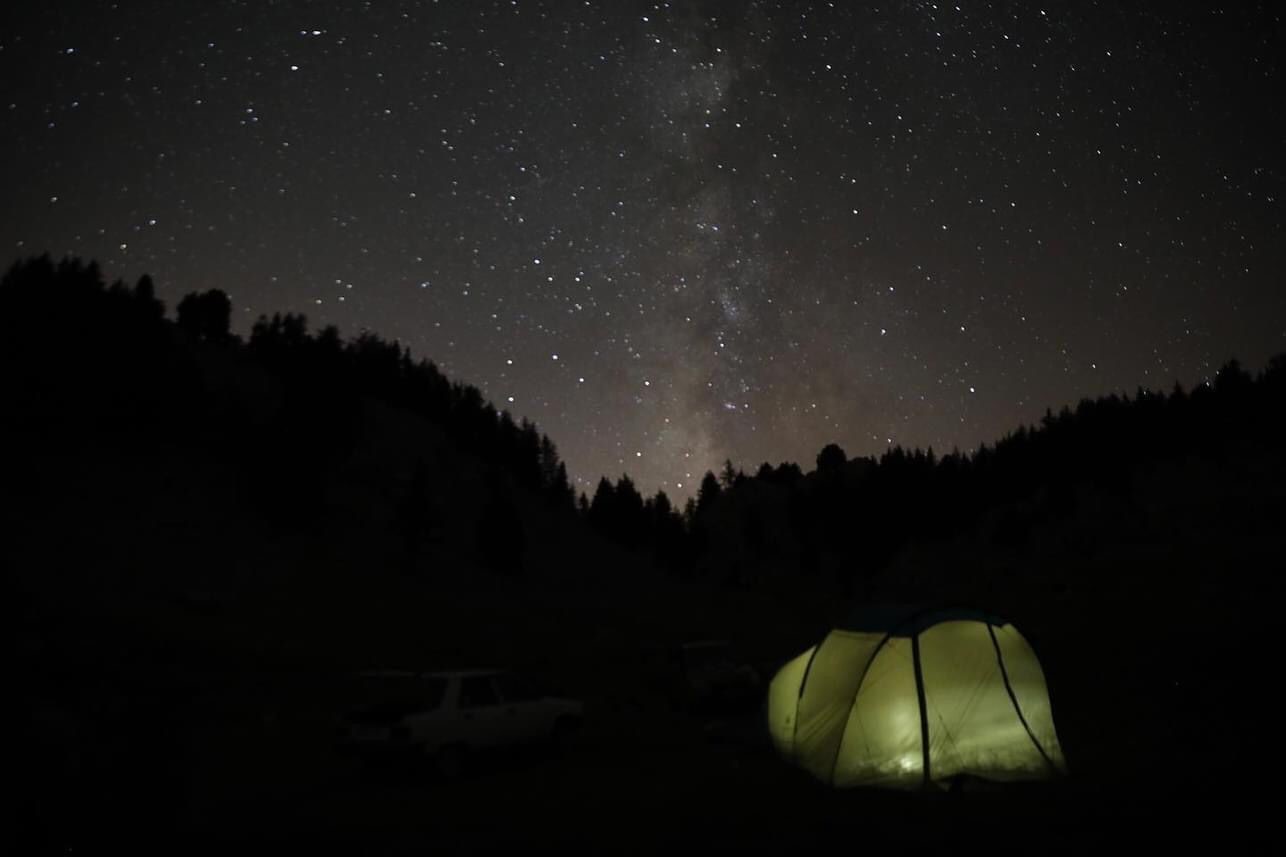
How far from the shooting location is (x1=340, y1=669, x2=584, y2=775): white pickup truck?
11.8 meters

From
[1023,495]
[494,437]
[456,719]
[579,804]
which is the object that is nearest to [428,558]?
[494,437]

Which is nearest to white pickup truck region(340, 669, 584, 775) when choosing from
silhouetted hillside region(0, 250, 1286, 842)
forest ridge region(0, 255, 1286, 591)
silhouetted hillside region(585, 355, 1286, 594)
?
silhouetted hillside region(0, 250, 1286, 842)

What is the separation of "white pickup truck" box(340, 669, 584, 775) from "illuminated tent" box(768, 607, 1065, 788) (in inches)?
171

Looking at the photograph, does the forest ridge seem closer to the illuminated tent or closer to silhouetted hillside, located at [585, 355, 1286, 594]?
silhouetted hillside, located at [585, 355, 1286, 594]

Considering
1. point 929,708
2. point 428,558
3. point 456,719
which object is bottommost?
point 456,719

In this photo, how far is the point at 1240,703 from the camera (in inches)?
623

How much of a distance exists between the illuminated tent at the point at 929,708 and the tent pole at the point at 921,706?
14mm

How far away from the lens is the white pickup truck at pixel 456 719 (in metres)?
11.8

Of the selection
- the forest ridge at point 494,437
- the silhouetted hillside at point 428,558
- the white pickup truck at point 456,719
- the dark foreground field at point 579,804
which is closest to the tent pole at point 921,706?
the dark foreground field at point 579,804

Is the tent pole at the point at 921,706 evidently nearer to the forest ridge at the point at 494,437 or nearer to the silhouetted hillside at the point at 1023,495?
the forest ridge at the point at 494,437

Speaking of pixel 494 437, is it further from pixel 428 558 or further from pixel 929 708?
pixel 929 708

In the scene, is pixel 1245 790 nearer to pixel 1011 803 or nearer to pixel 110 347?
pixel 1011 803

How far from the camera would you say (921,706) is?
11539 millimetres

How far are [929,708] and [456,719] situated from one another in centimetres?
690
